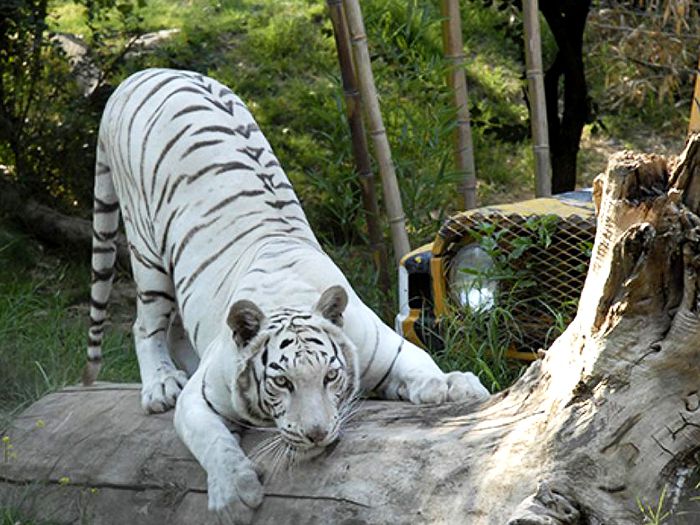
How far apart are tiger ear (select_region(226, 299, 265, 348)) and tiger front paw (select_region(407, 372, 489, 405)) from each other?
544 mm

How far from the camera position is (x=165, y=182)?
4.93 m

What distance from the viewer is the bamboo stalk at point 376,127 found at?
564cm

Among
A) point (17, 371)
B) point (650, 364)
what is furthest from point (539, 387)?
point (17, 371)

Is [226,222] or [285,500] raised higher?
[226,222]

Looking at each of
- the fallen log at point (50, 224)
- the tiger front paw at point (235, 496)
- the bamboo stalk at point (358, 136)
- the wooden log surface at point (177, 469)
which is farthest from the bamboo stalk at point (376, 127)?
the fallen log at point (50, 224)

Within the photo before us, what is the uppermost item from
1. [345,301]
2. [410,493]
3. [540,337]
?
[345,301]

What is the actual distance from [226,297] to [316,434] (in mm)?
972

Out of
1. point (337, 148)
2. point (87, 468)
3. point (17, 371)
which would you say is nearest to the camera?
point (87, 468)

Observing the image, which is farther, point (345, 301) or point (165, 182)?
point (165, 182)

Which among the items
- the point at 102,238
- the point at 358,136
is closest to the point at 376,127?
the point at 358,136

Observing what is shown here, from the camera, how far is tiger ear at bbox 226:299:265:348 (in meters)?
3.80

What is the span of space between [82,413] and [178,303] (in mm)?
609

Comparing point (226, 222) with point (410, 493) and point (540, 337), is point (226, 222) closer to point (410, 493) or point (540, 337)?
point (540, 337)

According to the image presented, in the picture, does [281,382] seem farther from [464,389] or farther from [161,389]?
[161,389]
